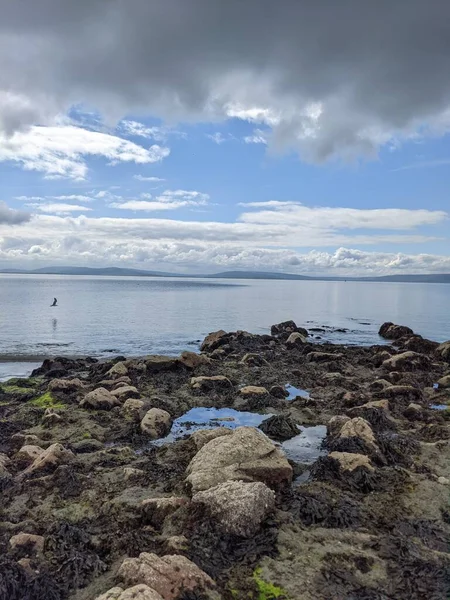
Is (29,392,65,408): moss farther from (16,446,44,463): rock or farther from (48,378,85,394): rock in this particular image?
(16,446,44,463): rock

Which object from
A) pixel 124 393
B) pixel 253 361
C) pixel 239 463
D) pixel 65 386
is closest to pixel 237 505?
pixel 239 463

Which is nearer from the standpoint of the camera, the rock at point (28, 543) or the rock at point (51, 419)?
the rock at point (28, 543)

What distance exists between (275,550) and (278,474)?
2.04 meters

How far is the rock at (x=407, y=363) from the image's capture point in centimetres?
2283

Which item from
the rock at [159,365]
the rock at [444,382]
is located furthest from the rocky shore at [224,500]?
the rock at [159,365]

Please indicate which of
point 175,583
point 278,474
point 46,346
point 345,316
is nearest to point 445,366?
point 278,474

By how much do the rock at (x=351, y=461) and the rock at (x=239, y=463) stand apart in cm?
131

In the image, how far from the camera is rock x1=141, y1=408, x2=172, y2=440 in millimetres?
12516

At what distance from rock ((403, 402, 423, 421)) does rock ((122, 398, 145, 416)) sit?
8.64 m

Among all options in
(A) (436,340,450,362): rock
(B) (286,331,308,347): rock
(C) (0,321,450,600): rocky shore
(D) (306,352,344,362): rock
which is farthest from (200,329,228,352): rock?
(C) (0,321,450,600): rocky shore

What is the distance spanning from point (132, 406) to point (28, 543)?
7.98 m

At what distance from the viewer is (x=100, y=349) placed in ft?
109

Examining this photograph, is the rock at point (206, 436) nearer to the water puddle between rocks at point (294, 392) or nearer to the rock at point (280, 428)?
the rock at point (280, 428)

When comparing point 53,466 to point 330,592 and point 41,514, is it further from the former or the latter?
point 330,592
